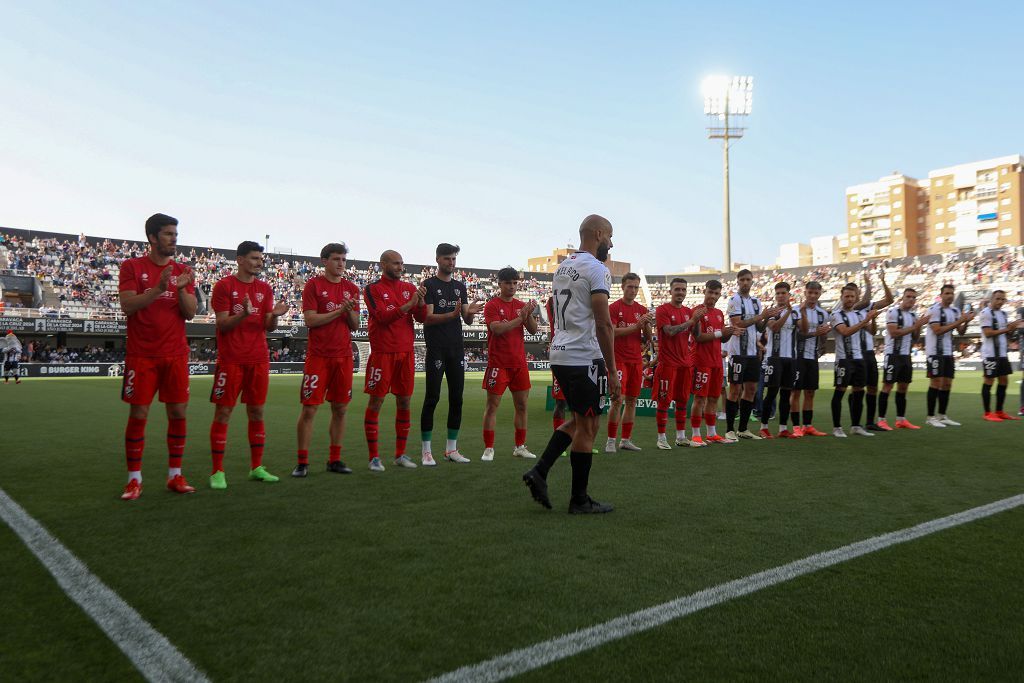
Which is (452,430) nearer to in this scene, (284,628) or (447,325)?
(447,325)

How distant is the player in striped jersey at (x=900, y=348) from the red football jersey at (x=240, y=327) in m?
9.31

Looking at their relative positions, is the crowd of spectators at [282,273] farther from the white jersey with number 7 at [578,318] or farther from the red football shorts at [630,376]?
the white jersey with number 7 at [578,318]

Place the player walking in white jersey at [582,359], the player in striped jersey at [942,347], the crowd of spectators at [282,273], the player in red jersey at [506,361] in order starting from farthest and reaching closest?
1. the crowd of spectators at [282,273]
2. the player in striped jersey at [942,347]
3. the player in red jersey at [506,361]
4. the player walking in white jersey at [582,359]

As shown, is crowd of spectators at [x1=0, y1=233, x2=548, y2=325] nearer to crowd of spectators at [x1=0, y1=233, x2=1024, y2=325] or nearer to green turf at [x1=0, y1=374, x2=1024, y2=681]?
crowd of spectators at [x1=0, y1=233, x2=1024, y2=325]

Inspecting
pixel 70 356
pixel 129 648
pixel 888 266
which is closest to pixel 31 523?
pixel 129 648

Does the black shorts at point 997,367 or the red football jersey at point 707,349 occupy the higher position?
the red football jersey at point 707,349

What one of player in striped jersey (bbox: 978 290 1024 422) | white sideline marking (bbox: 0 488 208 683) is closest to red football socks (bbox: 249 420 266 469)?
white sideline marking (bbox: 0 488 208 683)

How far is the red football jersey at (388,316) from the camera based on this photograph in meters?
6.92

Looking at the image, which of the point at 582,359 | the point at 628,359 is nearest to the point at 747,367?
the point at 628,359

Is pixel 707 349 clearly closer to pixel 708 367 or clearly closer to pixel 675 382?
pixel 708 367

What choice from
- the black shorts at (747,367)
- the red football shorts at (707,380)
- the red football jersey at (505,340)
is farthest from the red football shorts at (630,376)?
the black shorts at (747,367)

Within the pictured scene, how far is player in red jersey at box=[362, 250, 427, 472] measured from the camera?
6852 mm

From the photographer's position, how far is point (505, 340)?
775 centimetres

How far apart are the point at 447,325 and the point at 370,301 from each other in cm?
87
